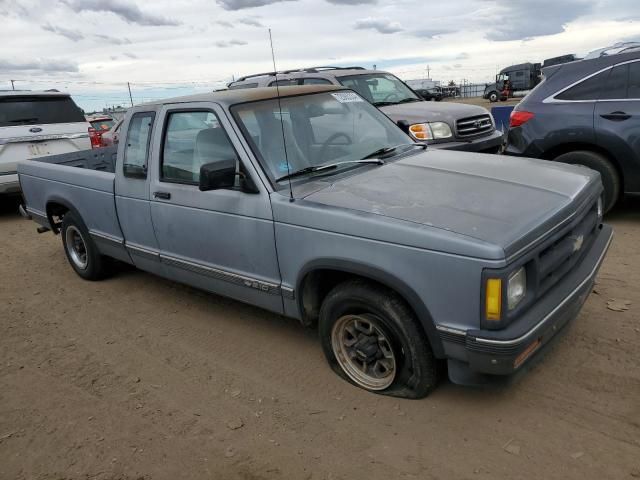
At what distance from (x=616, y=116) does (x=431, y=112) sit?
8.35 feet

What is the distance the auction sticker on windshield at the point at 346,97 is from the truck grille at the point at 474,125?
11.3 feet

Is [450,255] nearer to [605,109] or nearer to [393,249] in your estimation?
[393,249]


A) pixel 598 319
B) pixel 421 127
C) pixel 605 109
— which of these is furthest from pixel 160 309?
pixel 605 109

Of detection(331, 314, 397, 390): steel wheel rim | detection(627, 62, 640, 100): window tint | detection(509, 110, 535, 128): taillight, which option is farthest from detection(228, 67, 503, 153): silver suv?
detection(331, 314, 397, 390): steel wheel rim

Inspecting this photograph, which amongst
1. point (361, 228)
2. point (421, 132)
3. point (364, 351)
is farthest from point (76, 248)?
point (421, 132)

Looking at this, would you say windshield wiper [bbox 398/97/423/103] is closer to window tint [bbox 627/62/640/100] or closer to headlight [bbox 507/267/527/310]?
window tint [bbox 627/62/640/100]

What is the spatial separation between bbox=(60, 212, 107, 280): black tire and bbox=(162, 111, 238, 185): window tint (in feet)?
5.76

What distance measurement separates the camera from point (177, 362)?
3979 millimetres

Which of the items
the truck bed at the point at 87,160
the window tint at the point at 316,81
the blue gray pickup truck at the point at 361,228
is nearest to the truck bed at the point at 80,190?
the truck bed at the point at 87,160

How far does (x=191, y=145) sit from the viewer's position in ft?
13.5

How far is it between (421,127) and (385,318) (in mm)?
4938

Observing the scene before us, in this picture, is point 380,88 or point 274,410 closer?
point 274,410

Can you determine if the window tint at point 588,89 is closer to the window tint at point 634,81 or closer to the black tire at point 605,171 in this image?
the window tint at point 634,81

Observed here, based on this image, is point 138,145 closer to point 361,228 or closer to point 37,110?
point 361,228
